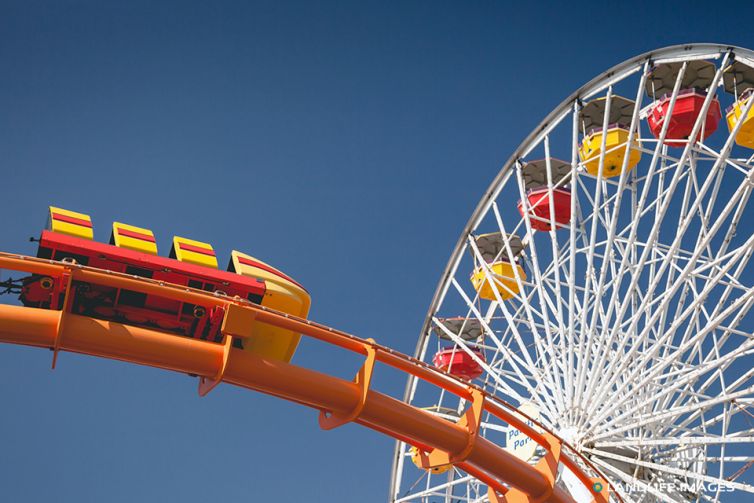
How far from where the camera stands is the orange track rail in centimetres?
→ 948

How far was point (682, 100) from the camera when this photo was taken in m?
17.7

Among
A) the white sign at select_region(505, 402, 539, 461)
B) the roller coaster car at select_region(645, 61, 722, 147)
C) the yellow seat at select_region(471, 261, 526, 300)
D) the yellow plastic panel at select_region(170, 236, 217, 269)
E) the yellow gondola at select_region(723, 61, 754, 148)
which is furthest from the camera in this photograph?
the yellow seat at select_region(471, 261, 526, 300)

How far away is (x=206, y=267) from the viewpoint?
35.4 ft

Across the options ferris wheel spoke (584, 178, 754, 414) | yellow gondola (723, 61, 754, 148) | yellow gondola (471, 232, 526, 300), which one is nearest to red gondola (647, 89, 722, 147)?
yellow gondola (723, 61, 754, 148)

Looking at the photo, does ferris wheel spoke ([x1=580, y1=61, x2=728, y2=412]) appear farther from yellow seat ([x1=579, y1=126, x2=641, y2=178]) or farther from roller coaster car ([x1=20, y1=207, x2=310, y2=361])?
roller coaster car ([x1=20, y1=207, x2=310, y2=361])

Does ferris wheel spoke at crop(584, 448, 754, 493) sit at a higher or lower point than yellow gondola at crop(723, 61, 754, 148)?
lower

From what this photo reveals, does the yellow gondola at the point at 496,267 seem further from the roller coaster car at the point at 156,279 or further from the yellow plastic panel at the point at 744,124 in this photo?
the roller coaster car at the point at 156,279

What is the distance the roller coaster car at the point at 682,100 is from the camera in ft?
57.8

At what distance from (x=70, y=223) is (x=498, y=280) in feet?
41.4

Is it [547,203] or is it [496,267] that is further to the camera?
[496,267]

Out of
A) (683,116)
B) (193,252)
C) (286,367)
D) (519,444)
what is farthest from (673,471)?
(193,252)

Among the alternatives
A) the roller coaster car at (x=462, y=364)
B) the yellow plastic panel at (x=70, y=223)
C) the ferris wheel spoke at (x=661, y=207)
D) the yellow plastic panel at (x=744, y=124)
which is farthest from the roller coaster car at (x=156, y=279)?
the roller coaster car at (x=462, y=364)

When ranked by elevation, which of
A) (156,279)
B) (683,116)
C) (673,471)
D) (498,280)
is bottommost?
(673,471)

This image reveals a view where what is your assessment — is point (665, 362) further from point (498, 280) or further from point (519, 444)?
point (498, 280)
